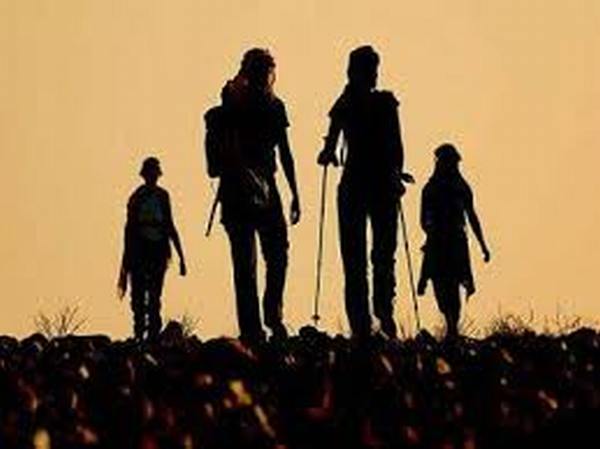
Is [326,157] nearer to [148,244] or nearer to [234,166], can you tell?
[234,166]

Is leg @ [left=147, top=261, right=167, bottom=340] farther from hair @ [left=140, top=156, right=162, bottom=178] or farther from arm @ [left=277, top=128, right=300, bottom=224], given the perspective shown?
arm @ [left=277, top=128, right=300, bottom=224]

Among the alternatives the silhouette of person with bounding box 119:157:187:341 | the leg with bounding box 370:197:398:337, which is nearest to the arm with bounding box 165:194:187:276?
the silhouette of person with bounding box 119:157:187:341

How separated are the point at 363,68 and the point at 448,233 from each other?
16.9 feet

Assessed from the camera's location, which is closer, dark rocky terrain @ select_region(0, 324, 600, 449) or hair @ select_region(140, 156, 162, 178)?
dark rocky terrain @ select_region(0, 324, 600, 449)

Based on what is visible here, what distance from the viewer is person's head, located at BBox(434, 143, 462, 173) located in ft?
65.3

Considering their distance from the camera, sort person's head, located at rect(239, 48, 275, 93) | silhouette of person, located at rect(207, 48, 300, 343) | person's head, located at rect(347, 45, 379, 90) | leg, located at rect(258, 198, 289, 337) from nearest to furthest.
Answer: person's head, located at rect(239, 48, 275, 93) < silhouette of person, located at rect(207, 48, 300, 343) < leg, located at rect(258, 198, 289, 337) < person's head, located at rect(347, 45, 379, 90)

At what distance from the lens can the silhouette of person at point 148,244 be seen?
20766 millimetres

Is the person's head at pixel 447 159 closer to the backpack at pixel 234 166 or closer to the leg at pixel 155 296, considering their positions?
the leg at pixel 155 296

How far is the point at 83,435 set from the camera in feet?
21.9

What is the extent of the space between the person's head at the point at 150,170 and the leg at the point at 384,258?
523 centimetres

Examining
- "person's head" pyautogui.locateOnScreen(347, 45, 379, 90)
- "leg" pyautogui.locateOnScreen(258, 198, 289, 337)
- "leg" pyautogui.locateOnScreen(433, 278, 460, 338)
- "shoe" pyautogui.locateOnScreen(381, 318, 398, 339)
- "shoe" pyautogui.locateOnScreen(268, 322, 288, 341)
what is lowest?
"shoe" pyautogui.locateOnScreen(268, 322, 288, 341)

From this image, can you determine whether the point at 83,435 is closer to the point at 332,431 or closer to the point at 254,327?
the point at 332,431

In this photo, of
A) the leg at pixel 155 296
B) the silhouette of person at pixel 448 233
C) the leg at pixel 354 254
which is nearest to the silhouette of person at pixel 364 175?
the leg at pixel 354 254

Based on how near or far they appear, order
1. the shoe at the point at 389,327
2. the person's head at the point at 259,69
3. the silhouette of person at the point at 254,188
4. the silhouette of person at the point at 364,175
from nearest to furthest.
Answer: the person's head at the point at 259,69 < the silhouette of person at the point at 254,188 < the silhouette of person at the point at 364,175 < the shoe at the point at 389,327
